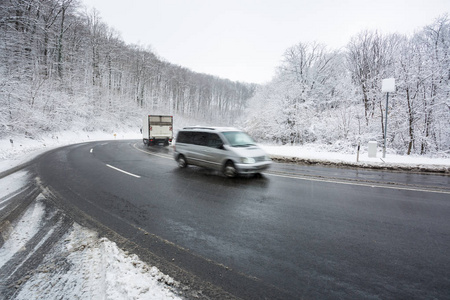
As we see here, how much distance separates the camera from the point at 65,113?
94.5 feet

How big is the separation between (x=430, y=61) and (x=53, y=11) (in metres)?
45.1

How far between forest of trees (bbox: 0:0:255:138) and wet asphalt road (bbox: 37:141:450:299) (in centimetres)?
1945

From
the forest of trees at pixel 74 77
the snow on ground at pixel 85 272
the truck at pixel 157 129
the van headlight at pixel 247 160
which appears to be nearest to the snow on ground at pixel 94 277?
the snow on ground at pixel 85 272

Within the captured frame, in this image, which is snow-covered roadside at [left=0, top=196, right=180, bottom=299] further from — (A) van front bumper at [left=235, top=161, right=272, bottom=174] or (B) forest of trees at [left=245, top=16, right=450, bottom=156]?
(B) forest of trees at [left=245, top=16, right=450, bottom=156]

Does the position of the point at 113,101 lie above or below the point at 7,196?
above

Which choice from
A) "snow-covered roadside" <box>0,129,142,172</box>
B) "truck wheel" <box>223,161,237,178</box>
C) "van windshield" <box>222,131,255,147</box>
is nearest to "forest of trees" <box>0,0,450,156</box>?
"snow-covered roadside" <box>0,129,142,172</box>

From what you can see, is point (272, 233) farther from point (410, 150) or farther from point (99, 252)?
point (410, 150)

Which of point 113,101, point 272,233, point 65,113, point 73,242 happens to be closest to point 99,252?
point 73,242

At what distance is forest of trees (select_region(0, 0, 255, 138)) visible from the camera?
67.1 ft

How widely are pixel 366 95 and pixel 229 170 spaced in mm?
19088

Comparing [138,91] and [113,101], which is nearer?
[113,101]

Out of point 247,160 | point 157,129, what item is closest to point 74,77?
point 157,129

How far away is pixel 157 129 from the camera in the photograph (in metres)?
22.2

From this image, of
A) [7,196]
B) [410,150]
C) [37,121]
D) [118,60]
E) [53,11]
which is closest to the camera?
[7,196]
